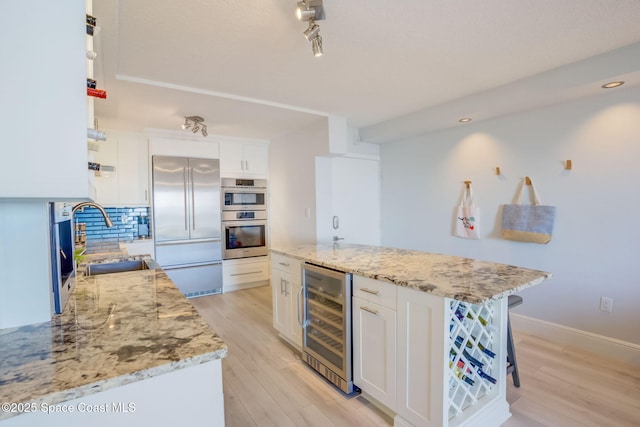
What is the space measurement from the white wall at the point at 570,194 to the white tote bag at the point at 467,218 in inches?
2.7

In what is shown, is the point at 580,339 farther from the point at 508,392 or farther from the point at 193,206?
the point at 193,206

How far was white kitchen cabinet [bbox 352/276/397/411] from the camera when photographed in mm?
1733

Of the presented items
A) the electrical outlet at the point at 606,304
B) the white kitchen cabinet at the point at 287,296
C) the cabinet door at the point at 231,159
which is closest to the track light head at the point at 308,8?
the white kitchen cabinet at the point at 287,296

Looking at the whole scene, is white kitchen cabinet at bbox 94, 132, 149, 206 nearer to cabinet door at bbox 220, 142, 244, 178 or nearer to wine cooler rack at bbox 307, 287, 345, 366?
cabinet door at bbox 220, 142, 244, 178

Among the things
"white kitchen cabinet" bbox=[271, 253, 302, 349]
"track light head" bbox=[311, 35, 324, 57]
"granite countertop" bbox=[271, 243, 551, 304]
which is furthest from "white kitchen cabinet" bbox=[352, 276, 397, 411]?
"track light head" bbox=[311, 35, 324, 57]

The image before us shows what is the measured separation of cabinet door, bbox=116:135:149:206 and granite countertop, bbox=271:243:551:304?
254 cm

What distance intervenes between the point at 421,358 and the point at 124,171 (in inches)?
158

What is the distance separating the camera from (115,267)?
237 centimetres

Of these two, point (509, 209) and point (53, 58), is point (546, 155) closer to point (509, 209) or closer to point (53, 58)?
point (509, 209)

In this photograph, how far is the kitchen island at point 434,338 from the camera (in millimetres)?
1499

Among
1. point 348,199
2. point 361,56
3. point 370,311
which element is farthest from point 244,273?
point 361,56

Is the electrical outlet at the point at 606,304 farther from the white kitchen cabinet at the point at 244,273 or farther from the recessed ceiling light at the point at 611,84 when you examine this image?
the white kitchen cabinet at the point at 244,273

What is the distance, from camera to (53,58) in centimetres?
76

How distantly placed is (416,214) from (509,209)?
46.2 inches
